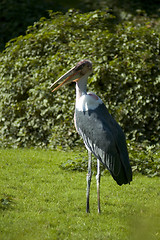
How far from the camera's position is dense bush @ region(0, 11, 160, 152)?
275 inches

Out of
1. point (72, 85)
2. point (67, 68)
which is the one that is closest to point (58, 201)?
point (72, 85)

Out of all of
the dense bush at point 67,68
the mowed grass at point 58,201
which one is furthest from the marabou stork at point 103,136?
the dense bush at point 67,68

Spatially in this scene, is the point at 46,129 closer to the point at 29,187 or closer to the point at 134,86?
the point at 134,86

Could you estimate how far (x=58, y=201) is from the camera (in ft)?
13.6

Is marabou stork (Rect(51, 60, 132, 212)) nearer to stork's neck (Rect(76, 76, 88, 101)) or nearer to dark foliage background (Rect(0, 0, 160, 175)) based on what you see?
stork's neck (Rect(76, 76, 88, 101))

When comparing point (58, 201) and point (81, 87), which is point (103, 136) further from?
point (58, 201)

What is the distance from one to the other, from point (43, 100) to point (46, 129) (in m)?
0.62

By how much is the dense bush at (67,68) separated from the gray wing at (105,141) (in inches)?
128

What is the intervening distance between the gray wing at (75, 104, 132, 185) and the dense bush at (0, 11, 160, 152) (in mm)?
3259

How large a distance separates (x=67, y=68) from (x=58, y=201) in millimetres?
3834

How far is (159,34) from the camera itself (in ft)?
24.3

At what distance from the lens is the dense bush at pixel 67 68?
698cm

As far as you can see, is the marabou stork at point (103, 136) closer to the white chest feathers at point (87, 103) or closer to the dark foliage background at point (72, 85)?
the white chest feathers at point (87, 103)

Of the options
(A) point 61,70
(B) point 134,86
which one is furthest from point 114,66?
(A) point 61,70
